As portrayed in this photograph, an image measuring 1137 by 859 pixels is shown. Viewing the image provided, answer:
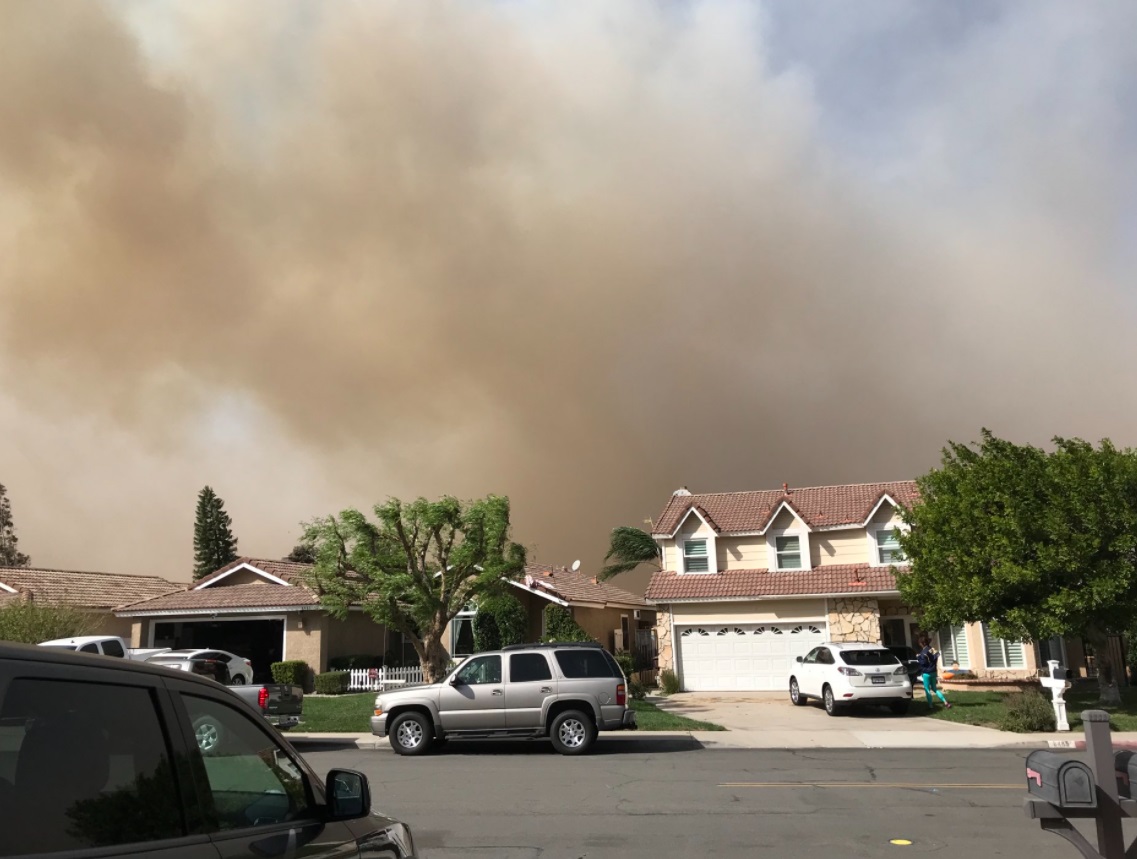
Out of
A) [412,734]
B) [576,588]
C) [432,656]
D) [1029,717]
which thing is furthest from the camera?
[576,588]

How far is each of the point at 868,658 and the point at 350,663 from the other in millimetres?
17630

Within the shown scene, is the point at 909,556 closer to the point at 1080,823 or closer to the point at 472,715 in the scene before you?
the point at 472,715

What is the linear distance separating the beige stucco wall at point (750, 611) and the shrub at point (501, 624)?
4934mm

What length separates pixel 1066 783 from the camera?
4754mm

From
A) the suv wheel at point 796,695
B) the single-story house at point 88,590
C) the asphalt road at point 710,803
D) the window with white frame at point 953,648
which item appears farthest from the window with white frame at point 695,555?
the single-story house at point 88,590

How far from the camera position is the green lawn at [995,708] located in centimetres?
1909

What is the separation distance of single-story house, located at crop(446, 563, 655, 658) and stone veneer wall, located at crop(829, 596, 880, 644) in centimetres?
593

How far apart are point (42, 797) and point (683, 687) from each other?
2869 cm

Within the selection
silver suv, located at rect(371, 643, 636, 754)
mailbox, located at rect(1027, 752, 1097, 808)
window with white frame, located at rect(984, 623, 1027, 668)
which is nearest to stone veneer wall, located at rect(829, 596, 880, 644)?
window with white frame, located at rect(984, 623, 1027, 668)

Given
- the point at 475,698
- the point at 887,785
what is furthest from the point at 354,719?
the point at 887,785

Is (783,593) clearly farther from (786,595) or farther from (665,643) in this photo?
(665,643)

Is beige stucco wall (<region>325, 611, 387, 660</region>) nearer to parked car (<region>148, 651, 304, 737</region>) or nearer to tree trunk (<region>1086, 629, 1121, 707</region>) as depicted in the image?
parked car (<region>148, 651, 304, 737</region>)

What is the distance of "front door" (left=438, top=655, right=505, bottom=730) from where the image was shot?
1553cm

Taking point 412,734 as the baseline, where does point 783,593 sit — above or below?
above
